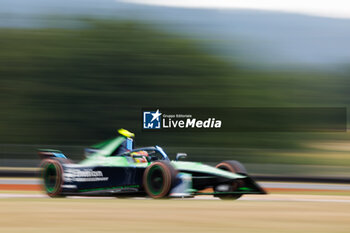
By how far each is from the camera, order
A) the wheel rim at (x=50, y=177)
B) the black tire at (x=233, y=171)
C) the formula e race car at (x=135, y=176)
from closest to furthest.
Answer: the formula e race car at (x=135, y=176), the black tire at (x=233, y=171), the wheel rim at (x=50, y=177)

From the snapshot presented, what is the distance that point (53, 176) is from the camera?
13023 mm

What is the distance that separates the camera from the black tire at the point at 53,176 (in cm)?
1275

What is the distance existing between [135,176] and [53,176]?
76.1 inches

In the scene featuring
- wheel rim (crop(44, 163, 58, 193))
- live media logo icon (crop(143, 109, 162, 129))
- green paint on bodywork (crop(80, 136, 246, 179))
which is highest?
live media logo icon (crop(143, 109, 162, 129))

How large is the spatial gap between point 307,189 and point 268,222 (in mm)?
11799

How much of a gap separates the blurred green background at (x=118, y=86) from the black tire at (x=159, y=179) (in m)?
19.7

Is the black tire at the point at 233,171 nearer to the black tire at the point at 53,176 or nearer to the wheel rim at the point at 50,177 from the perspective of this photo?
the black tire at the point at 53,176

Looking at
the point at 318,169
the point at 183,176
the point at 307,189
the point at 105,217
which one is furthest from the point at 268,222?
the point at 318,169

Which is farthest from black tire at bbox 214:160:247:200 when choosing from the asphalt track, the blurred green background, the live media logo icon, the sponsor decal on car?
the live media logo icon

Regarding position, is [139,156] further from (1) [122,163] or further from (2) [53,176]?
(2) [53,176]

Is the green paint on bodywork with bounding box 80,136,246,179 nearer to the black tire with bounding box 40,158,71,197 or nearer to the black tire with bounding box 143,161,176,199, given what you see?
the black tire with bounding box 143,161,176,199

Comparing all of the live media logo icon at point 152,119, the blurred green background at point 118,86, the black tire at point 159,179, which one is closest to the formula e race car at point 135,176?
the black tire at point 159,179

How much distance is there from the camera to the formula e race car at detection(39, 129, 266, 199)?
1167 cm

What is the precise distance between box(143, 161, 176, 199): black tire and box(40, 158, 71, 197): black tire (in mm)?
1919
